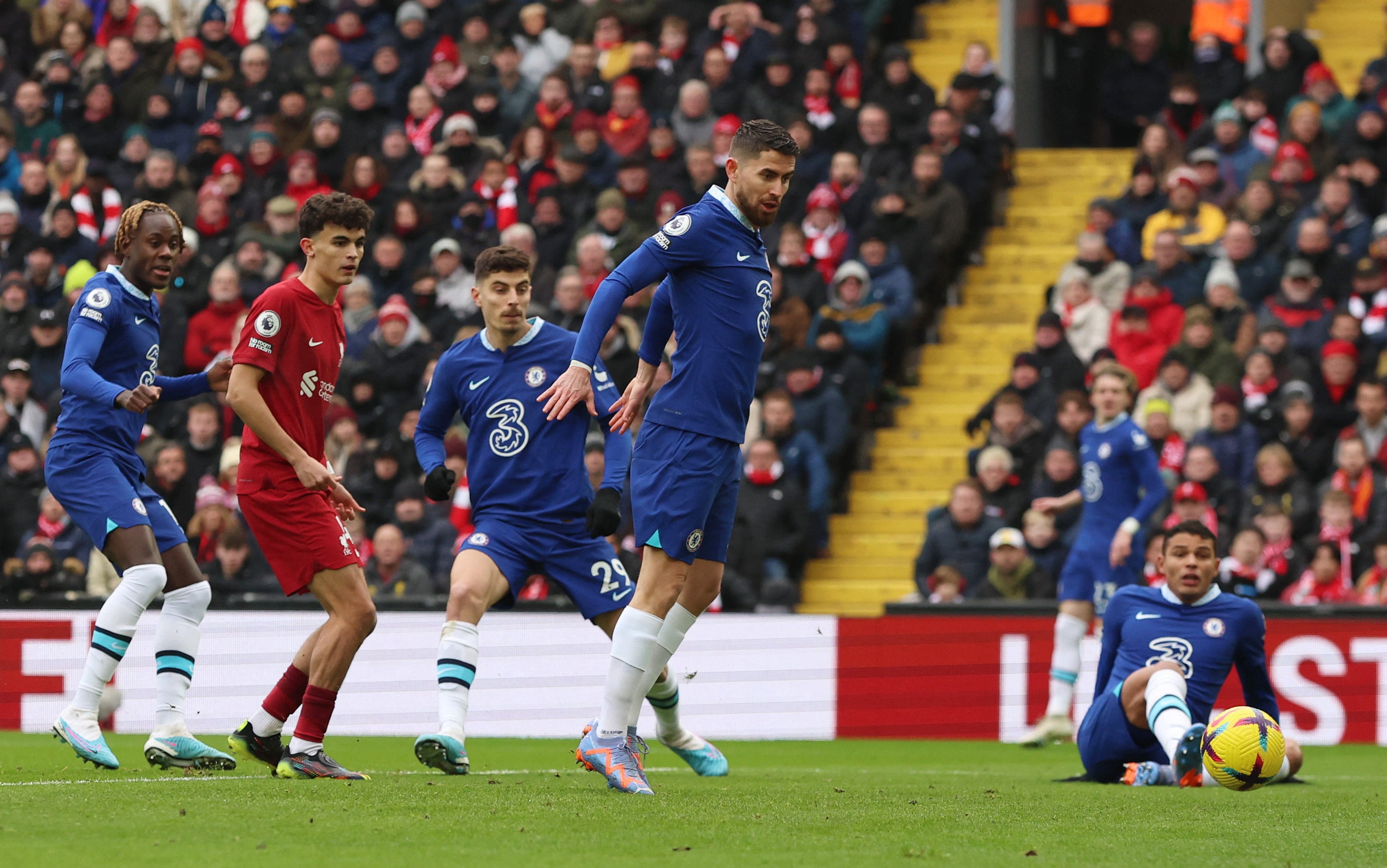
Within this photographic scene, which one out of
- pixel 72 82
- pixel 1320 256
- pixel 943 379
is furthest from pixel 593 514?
pixel 72 82

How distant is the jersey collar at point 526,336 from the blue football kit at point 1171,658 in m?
3.03

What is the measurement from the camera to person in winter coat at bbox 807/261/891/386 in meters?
16.3

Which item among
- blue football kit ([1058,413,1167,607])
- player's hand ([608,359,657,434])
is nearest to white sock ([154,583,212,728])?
player's hand ([608,359,657,434])

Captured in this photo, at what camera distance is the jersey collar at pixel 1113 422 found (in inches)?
491

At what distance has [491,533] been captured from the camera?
8711 millimetres

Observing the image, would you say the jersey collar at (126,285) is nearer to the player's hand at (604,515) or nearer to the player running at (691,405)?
the player running at (691,405)

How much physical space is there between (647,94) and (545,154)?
1.26 metres

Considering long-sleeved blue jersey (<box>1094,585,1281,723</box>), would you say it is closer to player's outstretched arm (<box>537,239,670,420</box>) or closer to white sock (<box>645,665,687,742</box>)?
white sock (<box>645,665,687,742</box>)

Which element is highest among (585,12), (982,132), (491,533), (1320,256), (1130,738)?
(585,12)

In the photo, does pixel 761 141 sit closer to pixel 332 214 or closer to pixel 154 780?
pixel 332 214

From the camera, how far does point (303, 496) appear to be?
311 inches

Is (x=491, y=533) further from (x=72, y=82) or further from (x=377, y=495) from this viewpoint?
(x=72, y=82)

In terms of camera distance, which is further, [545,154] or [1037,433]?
[545,154]

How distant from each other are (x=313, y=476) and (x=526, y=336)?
5.65ft
